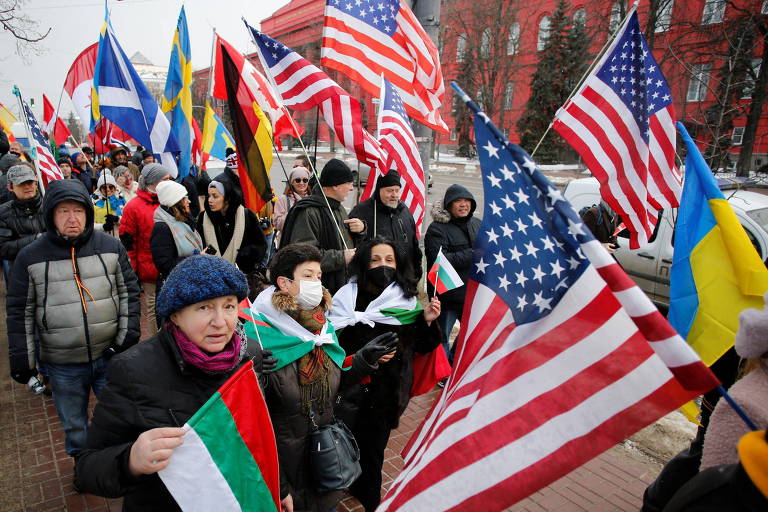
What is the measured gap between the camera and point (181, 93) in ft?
21.8

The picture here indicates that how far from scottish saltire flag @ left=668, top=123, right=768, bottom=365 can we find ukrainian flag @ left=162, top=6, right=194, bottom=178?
18.0ft

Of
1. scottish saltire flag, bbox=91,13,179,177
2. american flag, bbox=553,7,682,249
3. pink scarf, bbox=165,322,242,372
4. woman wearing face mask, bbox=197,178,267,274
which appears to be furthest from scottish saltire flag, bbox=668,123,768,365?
scottish saltire flag, bbox=91,13,179,177

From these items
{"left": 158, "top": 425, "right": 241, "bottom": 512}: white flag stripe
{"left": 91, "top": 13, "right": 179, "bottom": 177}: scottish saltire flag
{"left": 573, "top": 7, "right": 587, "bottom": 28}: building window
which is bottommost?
{"left": 158, "top": 425, "right": 241, "bottom": 512}: white flag stripe

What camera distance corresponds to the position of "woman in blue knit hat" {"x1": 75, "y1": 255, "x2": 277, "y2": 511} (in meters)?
1.75

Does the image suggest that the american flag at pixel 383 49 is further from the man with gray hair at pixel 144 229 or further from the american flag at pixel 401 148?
the man with gray hair at pixel 144 229

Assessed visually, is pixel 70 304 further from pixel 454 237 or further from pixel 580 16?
pixel 580 16

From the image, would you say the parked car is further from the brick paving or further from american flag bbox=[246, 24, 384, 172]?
american flag bbox=[246, 24, 384, 172]

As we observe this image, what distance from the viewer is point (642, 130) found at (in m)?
3.67

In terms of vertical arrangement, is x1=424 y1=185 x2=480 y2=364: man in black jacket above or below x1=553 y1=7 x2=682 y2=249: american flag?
below

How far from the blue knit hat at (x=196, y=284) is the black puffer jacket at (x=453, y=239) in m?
3.20

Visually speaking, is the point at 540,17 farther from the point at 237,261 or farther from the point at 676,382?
the point at 676,382

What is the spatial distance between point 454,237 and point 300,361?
282cm

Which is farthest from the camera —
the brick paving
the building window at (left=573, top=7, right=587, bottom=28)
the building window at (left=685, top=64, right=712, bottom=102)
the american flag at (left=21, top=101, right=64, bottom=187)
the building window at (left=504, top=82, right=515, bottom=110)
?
the building window at (left=504, top=82, right=515, bottom=110)

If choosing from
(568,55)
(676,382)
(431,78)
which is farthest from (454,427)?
(568,55)
